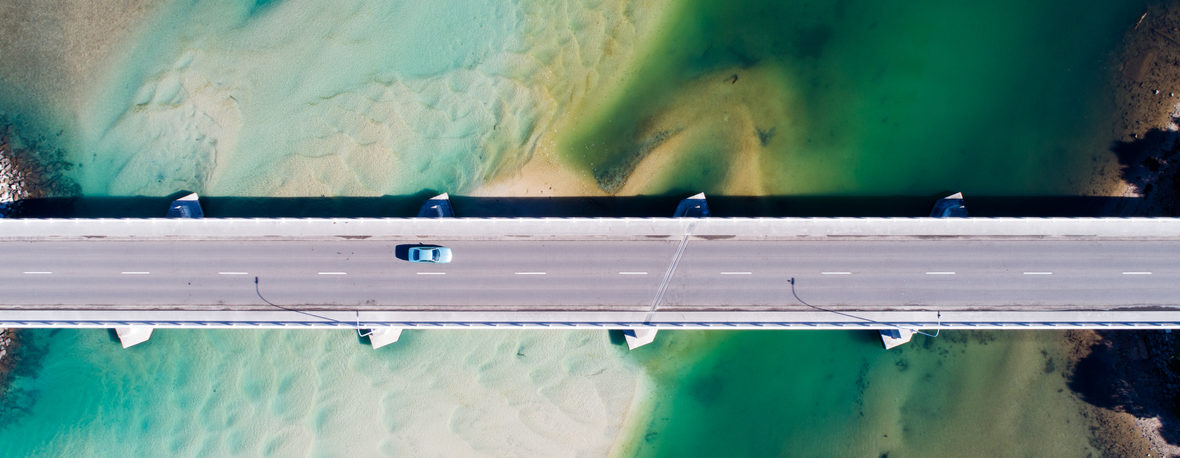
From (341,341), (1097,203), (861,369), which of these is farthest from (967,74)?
(341,341)

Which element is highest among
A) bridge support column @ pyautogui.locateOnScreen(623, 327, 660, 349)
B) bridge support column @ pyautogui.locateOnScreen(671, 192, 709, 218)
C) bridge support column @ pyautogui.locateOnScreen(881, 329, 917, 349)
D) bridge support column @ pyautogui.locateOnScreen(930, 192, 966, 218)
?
bridge support column @ pyautogui.locateOnScreen(671, 192, 709, 218)

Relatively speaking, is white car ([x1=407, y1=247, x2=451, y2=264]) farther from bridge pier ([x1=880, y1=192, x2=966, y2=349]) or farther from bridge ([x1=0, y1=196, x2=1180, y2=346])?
bridge pier ([x1=880, y1=192, x2=966, y2=349])

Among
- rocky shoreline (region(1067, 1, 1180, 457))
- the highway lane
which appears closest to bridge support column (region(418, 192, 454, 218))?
the highway lane

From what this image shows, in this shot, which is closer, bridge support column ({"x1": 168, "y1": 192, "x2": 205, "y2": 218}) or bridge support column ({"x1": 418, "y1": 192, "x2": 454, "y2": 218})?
bridge support column ({"x1": 418, "y1": 192, "x2": 454, "y2": 218})

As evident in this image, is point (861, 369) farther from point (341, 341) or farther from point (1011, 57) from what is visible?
point (341, 341)

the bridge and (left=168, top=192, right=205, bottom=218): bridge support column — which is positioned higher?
(left=168, top=192, right=205, bottom=218): bridge support column

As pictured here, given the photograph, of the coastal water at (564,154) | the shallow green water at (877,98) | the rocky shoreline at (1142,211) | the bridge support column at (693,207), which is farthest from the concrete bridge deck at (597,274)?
the shallow green water at (877,98)

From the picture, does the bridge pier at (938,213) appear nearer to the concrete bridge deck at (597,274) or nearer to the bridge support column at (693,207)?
the concrete bridge deck at (597,274)
